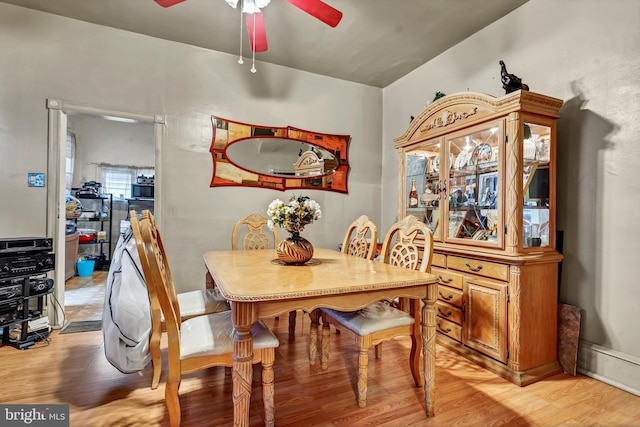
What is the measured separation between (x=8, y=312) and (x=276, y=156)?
268cm

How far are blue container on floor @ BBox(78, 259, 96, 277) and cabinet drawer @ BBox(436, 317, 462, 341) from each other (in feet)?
18.3

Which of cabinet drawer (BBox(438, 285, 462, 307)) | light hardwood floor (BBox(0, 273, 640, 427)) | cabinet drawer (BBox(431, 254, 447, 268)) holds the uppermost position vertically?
cabinet drawer (BBox(431, 254, 447, 268))

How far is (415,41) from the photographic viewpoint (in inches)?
120

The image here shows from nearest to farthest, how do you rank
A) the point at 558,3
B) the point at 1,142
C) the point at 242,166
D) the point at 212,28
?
the point at 558,3, the point at 1,142, the point at 212,28, the point at 242,166

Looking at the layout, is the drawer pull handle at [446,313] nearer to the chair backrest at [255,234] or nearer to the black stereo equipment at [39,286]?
the chair backrest at [255,234]

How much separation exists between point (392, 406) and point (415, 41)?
3123 mm

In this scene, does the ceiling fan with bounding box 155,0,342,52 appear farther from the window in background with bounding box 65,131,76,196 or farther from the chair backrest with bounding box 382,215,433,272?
the window in background with bounding box 65,131,76,196

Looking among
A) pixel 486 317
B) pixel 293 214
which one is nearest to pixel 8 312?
pixel 293 214

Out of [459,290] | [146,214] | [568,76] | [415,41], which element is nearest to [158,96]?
[146,214]

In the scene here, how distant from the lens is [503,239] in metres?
2.08

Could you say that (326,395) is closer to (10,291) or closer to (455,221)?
(455,221)

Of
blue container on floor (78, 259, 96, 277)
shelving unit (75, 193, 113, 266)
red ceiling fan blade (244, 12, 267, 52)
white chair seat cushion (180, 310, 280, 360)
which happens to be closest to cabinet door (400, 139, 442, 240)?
red ceiling fan blade (244, 12, 267, 52)

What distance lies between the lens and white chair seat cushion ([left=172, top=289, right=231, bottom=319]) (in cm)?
196

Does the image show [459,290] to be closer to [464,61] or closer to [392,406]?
[392,406]
